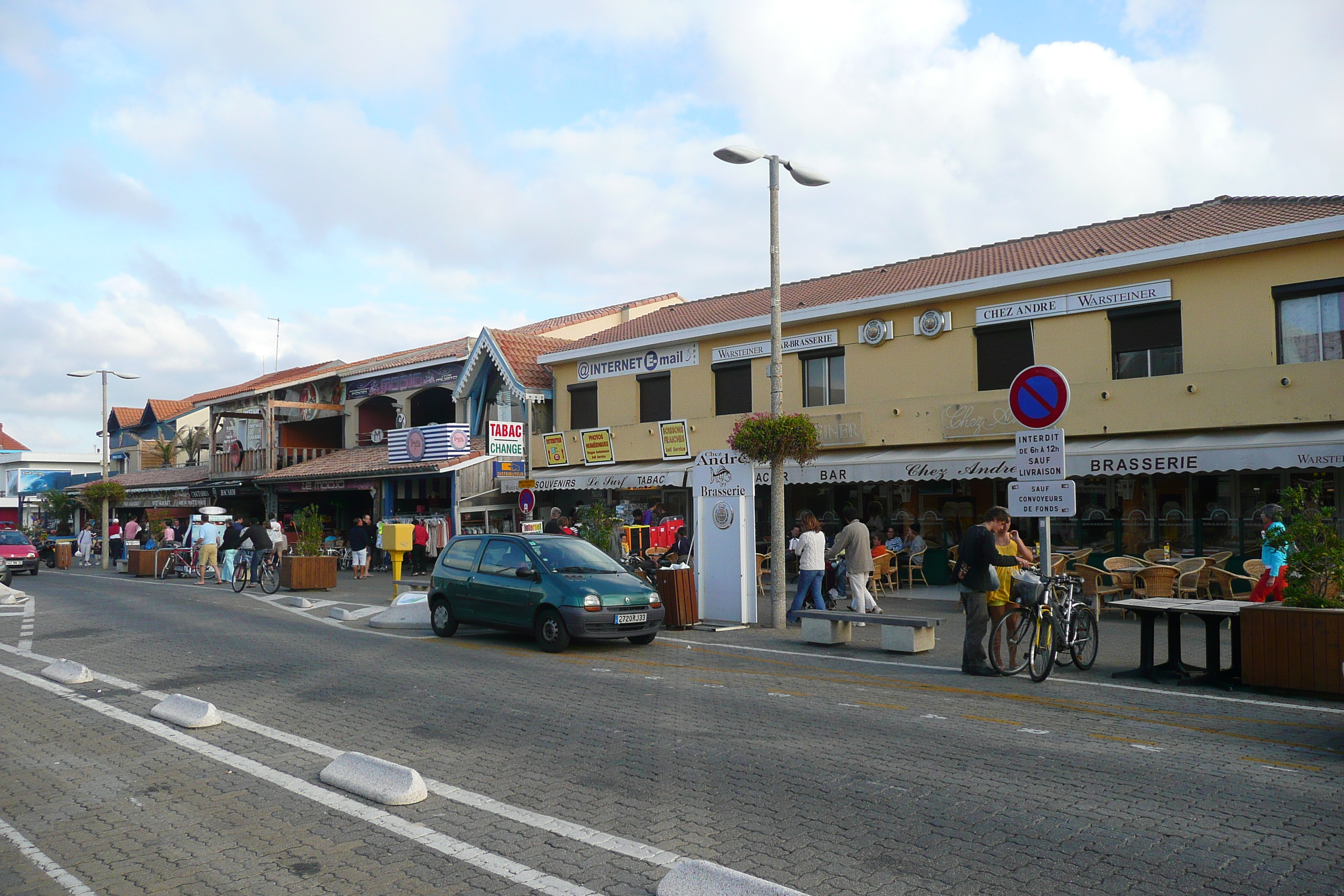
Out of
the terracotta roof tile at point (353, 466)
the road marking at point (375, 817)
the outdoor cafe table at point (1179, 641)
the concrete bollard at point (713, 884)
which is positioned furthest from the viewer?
the terracotta roof tile at point (353, 466)

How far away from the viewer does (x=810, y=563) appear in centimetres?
1484

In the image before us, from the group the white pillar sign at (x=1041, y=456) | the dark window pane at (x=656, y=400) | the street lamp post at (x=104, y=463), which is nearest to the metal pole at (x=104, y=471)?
the street lamp post at (x=104, y=463)

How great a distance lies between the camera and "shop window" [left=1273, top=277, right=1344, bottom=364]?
15656mm

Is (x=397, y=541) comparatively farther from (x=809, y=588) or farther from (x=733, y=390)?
(x=809, y=588)

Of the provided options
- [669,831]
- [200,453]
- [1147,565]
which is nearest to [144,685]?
[669,831]

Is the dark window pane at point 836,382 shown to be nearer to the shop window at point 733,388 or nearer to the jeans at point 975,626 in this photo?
the shop window at point 733,388

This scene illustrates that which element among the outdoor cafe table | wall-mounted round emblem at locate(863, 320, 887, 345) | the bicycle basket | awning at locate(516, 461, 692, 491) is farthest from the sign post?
awning at locate(516, 461, 692, 491)

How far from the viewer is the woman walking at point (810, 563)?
1484 centimetres

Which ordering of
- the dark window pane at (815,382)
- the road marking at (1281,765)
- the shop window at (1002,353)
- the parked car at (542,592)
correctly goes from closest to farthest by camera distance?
the road marking at (1281,765)
the parked car at (542,592)
the shop window at (1002,353)
the dark window pane at (815,382)

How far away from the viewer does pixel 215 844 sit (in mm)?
5102

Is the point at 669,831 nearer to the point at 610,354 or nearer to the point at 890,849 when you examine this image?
the point at 890,849

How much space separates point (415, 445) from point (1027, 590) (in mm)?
21713

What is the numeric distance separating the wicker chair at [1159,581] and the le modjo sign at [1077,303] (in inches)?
212

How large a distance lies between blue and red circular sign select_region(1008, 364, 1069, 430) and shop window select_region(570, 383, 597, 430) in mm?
17956
